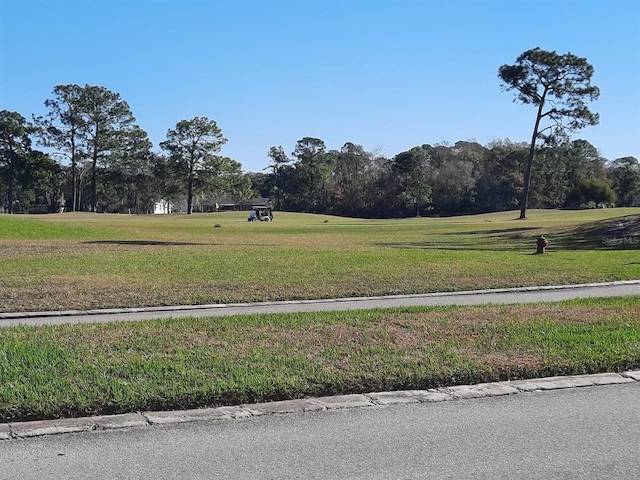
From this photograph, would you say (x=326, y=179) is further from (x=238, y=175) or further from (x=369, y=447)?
(x=369, y=447)

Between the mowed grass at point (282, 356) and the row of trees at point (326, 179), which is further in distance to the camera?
the row of trees at point (326, 179)

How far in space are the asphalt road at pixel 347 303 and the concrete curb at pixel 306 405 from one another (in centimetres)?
468

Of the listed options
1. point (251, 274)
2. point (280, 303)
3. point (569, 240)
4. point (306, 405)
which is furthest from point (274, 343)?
point (569, 240)

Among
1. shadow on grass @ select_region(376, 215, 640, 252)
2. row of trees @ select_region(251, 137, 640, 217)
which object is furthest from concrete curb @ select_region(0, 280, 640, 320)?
row of trees @ select_region(251, 137, 640, 217)

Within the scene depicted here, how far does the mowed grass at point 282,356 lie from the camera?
5504mm

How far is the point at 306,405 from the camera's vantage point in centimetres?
541

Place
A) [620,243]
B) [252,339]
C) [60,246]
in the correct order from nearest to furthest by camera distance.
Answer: [252,339], [60,246], [620,243]

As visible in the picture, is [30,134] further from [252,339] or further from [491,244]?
[252,339]

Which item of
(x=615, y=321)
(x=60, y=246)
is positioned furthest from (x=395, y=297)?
(x=60, y=246)

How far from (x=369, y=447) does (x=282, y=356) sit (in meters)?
2.29

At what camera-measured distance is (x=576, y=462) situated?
4.30 meters

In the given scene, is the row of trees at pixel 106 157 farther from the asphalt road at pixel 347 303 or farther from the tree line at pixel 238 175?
the asphalt road at pixel 347 303

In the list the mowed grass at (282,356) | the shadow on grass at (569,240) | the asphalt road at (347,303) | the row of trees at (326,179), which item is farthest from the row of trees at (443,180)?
the mowed grass at (282,356)

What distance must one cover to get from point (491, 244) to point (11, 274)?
2097cm
